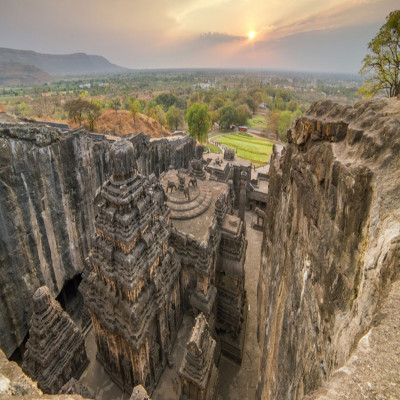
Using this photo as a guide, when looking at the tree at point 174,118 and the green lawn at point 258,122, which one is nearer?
the tree at point 174,118

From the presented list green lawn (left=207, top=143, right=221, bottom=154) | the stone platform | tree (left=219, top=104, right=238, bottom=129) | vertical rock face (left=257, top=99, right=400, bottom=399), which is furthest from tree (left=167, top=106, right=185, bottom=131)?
vertical rock face (left=257, top=99, right=400, bottom=399)

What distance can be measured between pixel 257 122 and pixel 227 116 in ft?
67.4

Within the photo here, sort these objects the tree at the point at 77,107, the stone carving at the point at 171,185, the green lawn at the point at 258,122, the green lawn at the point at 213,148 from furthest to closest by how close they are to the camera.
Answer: the green lawn at the point at 258,122 → the green lawn at the point at 213,148 → the tree at the point at 77,107 → the stone carving at the point at 171,185

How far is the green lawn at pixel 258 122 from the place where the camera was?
83.5m

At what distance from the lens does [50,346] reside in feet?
41.1

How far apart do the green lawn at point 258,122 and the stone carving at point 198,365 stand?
79.0m

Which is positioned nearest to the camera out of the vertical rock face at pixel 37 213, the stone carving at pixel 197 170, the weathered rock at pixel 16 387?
the weathered rock at pixel 16 387

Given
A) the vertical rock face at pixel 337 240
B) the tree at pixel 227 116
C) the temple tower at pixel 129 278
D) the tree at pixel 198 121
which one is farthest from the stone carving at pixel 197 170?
the tree at pixel 227 116

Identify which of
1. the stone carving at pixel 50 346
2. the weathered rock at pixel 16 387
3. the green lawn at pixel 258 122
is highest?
the weathered rock at pixel 16 387

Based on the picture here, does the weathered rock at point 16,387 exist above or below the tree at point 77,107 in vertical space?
below

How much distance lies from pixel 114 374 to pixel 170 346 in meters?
3.32

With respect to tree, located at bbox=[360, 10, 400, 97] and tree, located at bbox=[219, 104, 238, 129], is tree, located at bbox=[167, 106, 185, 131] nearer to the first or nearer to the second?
tree, located at bbox=[219, 104, 238, 129]

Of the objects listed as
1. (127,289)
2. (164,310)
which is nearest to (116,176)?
(127,289)

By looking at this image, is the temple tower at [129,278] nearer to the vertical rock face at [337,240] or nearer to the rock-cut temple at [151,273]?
the rock-cut temple at [151,273]
